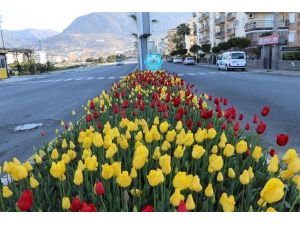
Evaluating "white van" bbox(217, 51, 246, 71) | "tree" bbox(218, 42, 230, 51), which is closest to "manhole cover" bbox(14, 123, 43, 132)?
"white van" bbox(217, 51, 246, 71)

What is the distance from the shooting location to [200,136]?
238cm

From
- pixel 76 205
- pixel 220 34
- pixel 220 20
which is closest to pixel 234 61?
pixel 76 205

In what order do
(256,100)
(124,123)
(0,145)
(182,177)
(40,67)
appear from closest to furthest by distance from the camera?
(182,177) < (124,123) < (0,145) < (256,100) < (40,67)

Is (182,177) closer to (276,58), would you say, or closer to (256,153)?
(256,153)

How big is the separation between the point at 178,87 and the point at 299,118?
2.78m

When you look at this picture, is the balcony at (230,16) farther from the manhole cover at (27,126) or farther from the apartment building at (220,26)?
the manhole cover at (27,126)

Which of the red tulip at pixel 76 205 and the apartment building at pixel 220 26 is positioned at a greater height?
the apartment building at pixel 220 26

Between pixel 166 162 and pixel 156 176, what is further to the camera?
pixel 166 162

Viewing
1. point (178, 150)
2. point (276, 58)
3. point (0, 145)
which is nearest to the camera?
point (178, 150)

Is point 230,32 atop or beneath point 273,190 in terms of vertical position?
atop

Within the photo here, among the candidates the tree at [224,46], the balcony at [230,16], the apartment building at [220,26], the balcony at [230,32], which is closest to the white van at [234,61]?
the tree at [224,46]

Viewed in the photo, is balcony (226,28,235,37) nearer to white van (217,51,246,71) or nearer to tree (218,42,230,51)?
tree (218,42,230,51)

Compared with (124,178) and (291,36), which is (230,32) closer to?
(291,36)

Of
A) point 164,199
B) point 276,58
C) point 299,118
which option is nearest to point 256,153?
point 164,199
